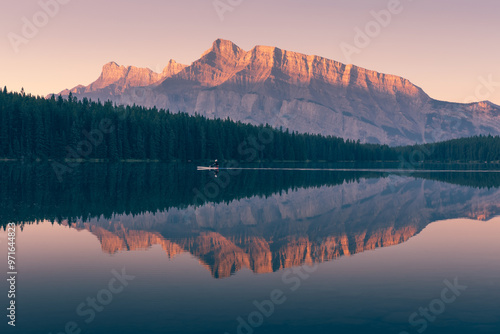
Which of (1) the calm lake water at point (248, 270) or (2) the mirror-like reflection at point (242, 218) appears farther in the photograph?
(2) the mirror-like reflection at point (242, 218)

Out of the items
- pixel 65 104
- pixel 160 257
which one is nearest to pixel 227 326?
pixel 160 257

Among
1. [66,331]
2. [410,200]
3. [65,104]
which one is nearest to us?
[66,331]

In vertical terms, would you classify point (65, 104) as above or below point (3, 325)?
above

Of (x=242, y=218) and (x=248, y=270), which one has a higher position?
(x=242, y=218)

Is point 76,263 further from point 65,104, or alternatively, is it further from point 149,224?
point 65,104

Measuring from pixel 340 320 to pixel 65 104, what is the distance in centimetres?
18476

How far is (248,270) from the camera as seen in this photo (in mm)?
20281

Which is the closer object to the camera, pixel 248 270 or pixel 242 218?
pixel 248 270

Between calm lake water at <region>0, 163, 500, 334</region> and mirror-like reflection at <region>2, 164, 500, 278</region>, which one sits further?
mirror-like reflection at <region>2, 164, 500, 278</region>

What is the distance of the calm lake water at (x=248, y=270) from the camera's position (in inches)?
559

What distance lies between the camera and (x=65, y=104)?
590 ft

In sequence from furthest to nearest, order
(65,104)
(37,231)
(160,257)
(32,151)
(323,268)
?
(65,104) < (32,151) < (37,231) < (160,257) < (323,268)

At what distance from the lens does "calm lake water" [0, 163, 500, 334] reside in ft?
46.6

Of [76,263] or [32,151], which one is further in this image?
[32,151]
